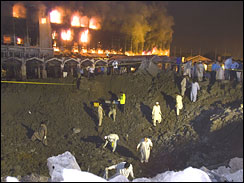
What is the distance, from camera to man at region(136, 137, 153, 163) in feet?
19.1

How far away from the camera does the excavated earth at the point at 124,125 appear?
6277 millimetres

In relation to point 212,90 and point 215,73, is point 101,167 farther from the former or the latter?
point 215,73

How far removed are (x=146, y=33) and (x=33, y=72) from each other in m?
10.2

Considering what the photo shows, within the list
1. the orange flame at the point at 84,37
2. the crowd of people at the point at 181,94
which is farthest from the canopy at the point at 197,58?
the orange flame at the point at 84,37

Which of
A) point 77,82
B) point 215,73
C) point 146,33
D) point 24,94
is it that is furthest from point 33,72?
point 146,33

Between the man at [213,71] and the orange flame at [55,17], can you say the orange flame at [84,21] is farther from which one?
the man at [213,71]

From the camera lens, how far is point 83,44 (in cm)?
1177

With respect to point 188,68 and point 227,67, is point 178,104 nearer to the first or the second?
point 188,68

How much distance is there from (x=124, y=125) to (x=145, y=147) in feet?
6.01

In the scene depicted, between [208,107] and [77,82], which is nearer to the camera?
[208,107]

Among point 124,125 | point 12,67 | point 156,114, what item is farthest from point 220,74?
point 12,67

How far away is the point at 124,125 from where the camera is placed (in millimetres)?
7523

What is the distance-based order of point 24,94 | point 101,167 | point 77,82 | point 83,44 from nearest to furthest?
point 101,167 < point 24,94 < point 77,82 < point 83,44

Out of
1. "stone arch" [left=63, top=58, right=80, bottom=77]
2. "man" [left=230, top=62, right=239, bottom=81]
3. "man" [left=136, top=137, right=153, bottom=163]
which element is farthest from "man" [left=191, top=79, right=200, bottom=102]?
"stone arch" [left=63, top=58, right=80, bottom=77]
